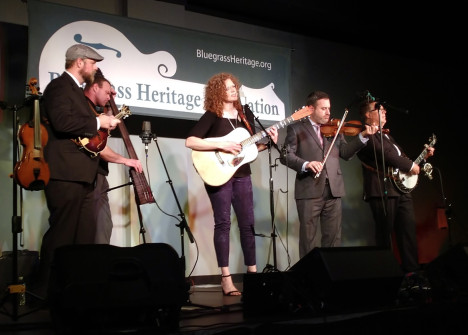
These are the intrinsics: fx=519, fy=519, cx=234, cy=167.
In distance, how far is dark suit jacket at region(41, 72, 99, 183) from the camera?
346 centimetres

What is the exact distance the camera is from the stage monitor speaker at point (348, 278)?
2861 mm

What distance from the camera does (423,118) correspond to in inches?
301

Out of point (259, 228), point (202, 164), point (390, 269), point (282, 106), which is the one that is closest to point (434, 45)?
point (282, 106)

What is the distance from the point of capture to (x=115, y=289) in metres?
2.37

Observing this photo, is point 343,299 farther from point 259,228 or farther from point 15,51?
point 15,51

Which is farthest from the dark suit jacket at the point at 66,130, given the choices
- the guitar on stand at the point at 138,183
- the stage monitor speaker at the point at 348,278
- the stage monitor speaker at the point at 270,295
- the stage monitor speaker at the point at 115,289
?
the stage monitor speaker at the point at 348,278

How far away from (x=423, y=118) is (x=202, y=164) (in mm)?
4644

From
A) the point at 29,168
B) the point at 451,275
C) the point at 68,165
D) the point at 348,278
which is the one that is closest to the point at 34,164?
the point at 29,168

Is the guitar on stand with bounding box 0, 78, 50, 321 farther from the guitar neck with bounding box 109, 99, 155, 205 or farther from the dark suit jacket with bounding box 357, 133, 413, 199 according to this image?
the dark suit jacket with bounding box 357, 133, 413, 199

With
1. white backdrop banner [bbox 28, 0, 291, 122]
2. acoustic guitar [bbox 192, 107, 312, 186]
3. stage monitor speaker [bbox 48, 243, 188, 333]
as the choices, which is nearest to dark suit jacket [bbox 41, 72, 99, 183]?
acoustic guitar [bbox 192, 107, 312, 186]

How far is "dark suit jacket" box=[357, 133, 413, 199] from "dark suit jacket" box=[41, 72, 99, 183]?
9.36ft

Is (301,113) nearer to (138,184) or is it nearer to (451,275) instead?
(138,184)

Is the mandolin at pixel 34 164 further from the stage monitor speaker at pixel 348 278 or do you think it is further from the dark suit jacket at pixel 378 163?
the dark suit jacket at pixel 378 163

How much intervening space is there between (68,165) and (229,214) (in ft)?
4.31
